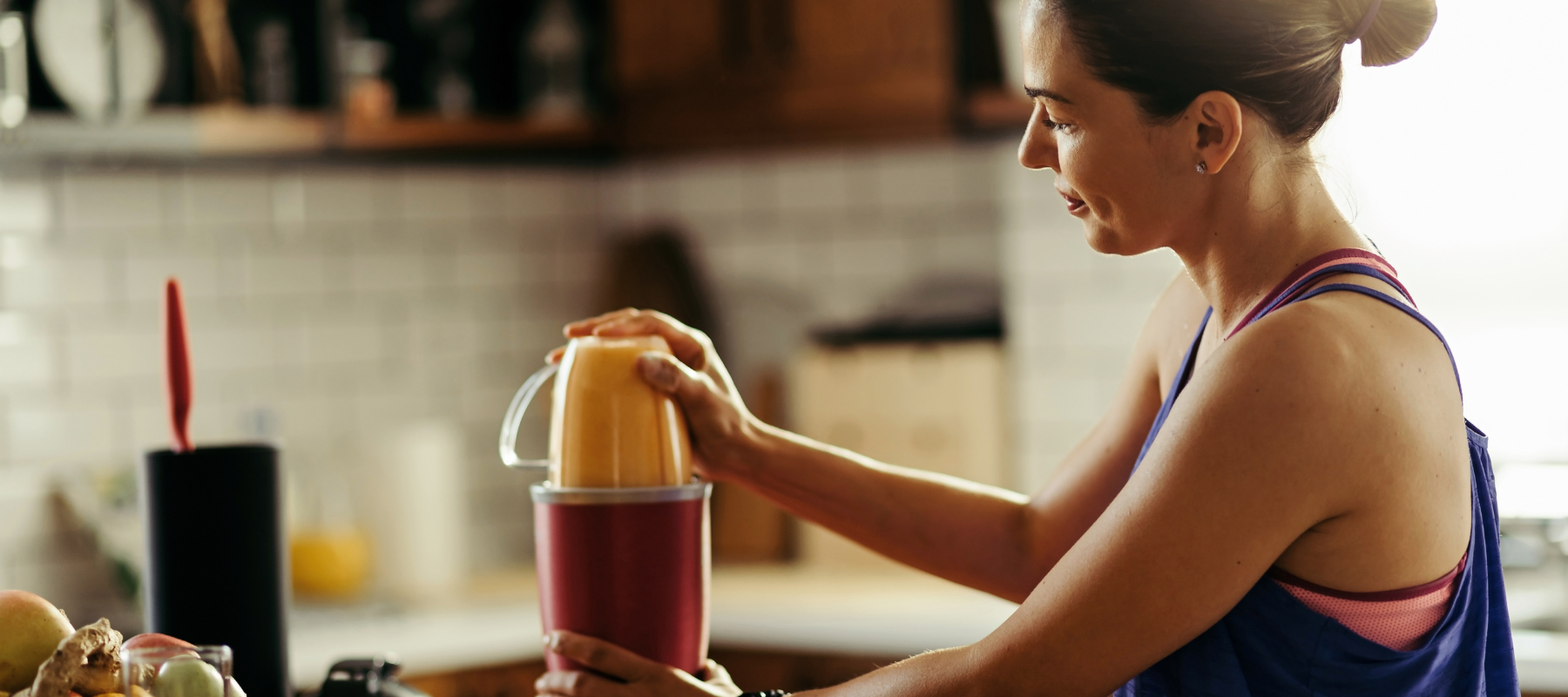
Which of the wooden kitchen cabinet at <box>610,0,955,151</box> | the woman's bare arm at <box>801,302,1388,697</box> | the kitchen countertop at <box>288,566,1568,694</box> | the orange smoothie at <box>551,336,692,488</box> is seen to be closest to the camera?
the woman's bare arm at <box>801,302,1388,697</box>

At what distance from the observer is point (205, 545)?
4.23ft

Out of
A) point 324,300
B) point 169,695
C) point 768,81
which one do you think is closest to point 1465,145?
point 768,81

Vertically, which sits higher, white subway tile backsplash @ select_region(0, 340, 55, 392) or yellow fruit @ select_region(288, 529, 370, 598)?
white subway tile backsplash @ select_region(0, 340, 55, 392)

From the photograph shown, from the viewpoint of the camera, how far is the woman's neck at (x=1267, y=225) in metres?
1.16

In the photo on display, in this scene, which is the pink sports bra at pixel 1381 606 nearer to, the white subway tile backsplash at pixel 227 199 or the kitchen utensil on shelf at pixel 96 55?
the kitchen utensil on shelf at pixel 96 55

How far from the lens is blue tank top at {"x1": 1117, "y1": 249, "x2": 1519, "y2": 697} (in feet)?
3.59

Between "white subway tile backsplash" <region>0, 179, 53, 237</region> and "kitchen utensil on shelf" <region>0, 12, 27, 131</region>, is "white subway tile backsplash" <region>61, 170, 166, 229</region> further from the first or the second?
"kitchen utensil on shelf" <region>0, 12, 27, 131</region>

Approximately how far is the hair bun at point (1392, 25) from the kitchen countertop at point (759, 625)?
4.53 feet

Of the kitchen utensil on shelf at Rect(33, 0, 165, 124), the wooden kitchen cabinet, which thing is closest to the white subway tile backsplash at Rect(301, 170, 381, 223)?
the kitchen utensil on shelf at Rect(33, 0, 165, 124)

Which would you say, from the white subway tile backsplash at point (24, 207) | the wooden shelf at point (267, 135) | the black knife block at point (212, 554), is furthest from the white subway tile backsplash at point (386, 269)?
the black knife block at point (212, 554)

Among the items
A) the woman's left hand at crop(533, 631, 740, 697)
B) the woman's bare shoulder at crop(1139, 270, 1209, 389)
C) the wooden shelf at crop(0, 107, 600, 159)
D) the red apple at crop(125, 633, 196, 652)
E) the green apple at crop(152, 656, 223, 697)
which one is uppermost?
the wooden shelf at crop(0, 107, 600, 159)

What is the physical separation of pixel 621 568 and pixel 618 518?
39mm

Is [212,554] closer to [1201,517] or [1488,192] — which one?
[1201,517]

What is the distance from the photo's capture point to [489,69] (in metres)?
3.25
